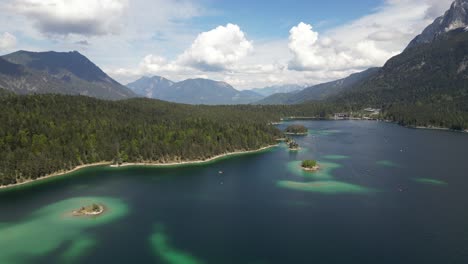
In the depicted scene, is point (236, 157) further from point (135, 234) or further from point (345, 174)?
point (135, 234)

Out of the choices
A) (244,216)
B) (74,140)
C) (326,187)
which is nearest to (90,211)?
(244,216)

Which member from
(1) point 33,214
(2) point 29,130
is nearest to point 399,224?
(1) point 33,214

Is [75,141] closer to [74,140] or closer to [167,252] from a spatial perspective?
[74,140]

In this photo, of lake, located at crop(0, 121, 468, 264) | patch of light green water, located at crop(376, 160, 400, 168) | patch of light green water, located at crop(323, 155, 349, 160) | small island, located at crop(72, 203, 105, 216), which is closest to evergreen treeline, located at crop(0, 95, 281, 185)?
lake, located at crop(0, 121, 468, 264)

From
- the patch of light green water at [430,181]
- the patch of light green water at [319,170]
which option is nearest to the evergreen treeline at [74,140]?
the patch of light green water at [319,170]

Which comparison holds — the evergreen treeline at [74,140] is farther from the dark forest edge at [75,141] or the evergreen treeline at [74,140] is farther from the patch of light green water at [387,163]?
the patch of light green water at [387,163]
